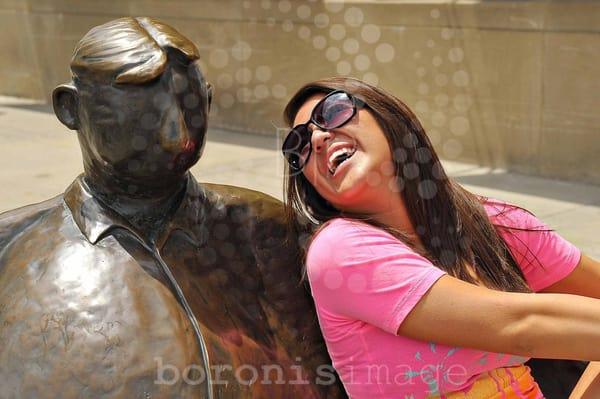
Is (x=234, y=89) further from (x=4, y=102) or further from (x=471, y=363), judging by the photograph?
(x=471, y=363)

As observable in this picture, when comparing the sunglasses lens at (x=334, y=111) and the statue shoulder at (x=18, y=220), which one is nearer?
the statue shoulder at (x=18, y=220)

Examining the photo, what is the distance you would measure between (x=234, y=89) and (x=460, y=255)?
7.09 meters

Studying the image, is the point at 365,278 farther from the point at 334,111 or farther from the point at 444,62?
the point at 444,62

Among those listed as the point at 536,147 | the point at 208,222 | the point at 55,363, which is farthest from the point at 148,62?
the point at 536,147

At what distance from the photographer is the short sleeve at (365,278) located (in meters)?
1.88

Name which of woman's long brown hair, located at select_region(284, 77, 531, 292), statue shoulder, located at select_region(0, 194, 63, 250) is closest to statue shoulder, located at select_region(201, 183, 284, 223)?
woman's long brown hair, located at select_region(284, 77, 531, 292)

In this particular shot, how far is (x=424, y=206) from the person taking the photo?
2084mm

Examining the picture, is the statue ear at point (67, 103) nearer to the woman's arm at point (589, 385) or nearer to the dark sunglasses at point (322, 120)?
the dark sunglasses at point (322, 120)

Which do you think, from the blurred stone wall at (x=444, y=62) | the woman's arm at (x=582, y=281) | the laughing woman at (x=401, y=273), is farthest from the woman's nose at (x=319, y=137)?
the blurred stone wall at (x=444, y=62)

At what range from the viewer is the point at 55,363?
5.22 feet

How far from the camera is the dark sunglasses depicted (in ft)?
6.42

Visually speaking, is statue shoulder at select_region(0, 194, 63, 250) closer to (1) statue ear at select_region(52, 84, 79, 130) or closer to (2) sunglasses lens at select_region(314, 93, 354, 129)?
(1) statue ear at select_region(52, 84, 79, 130)

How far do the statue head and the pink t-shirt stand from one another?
0.39 metres

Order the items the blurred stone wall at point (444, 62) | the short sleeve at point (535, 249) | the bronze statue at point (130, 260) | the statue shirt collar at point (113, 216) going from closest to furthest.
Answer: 1. the bronze statue at point (130, 260)
2. the statue shirt collar at point (113, 216)
3. the short sleeve at point (535, 249)
4. the blurred stone wall at point (444, 62)
